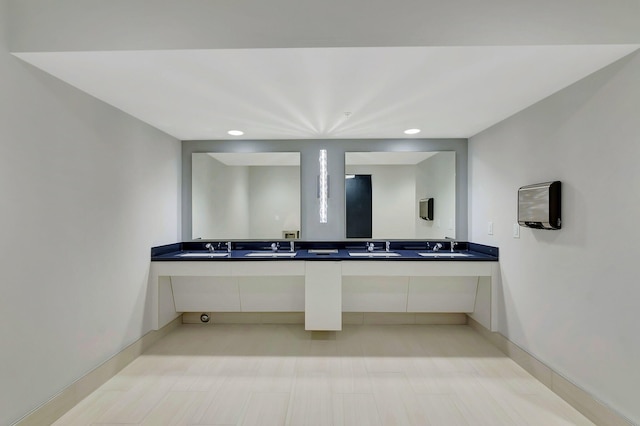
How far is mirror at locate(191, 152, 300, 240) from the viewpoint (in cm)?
358

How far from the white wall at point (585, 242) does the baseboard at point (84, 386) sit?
3254 millimetres

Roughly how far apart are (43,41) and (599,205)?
3.26 m

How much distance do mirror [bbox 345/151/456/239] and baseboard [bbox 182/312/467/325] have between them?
2.91 ft

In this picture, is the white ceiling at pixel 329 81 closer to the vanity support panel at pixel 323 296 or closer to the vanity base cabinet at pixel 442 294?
the vanity support panel at pixel 323 296

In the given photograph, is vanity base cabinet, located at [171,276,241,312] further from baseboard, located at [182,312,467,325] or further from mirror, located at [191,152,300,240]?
mirror, located at [191,152,300,240]

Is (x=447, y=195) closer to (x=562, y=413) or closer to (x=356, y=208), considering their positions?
(x=356, y=208)

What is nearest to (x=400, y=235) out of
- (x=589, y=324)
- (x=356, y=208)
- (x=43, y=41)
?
(x=356, y=208)

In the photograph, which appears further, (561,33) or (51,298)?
(51,298)

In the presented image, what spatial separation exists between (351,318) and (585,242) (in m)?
2.28

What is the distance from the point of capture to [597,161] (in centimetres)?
186

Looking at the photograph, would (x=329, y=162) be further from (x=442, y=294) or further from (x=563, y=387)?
(x=563, y=387)

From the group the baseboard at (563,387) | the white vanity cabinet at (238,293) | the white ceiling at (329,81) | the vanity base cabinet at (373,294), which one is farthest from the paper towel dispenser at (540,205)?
the white vanity cabinet at (238,293)

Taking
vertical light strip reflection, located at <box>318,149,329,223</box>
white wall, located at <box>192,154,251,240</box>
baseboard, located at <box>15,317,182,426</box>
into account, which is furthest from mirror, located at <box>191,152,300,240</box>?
baseboard, located at <box>15,317,182,426</box>

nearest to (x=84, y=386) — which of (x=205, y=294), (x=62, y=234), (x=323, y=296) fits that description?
(x=62, y=234)
